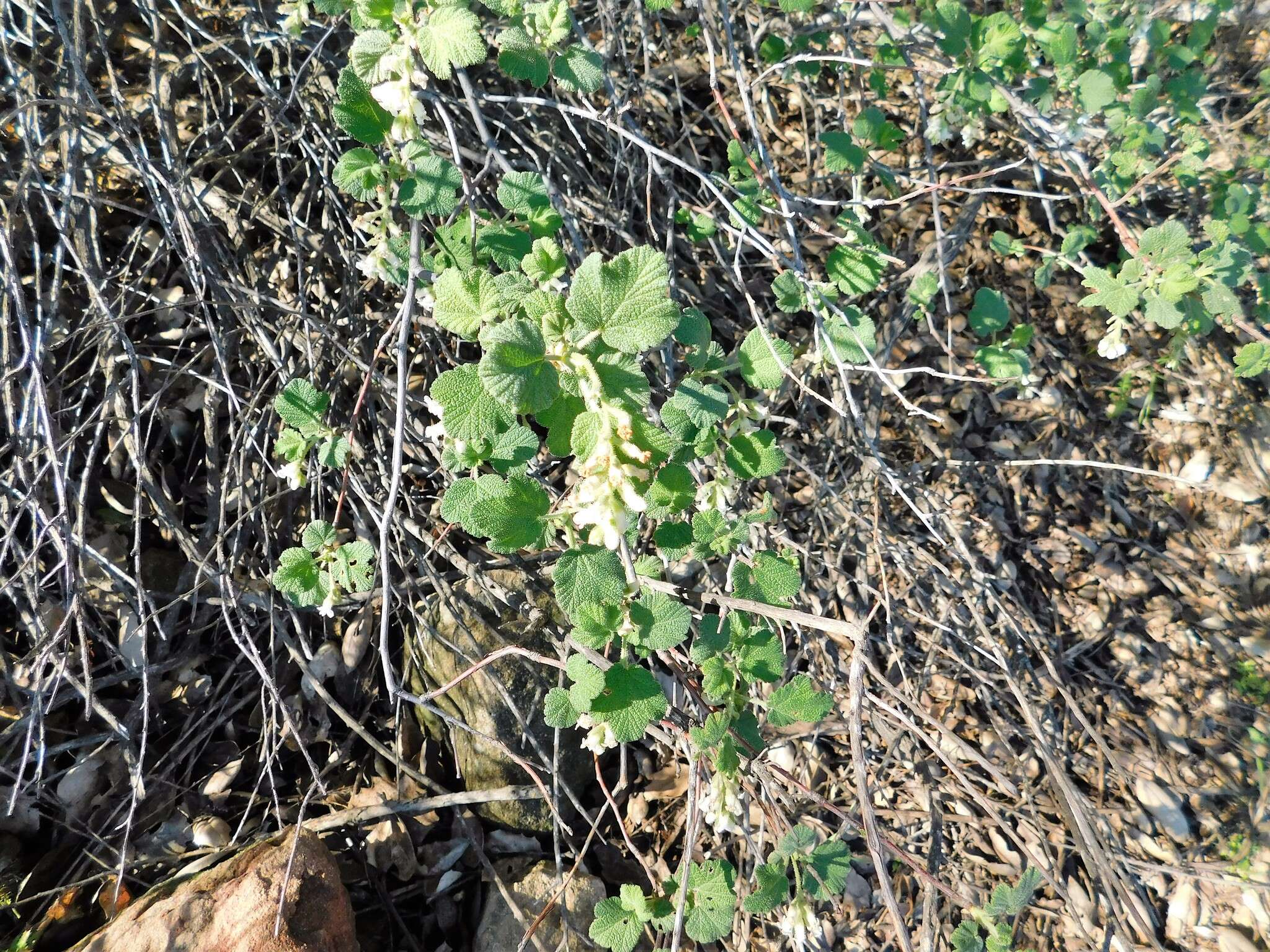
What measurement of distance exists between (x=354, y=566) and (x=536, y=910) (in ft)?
4.00

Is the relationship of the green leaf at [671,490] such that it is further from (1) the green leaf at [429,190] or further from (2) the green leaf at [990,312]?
(2) the green leaf at [990,312]

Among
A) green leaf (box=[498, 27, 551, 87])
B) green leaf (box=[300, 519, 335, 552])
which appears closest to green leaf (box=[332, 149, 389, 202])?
green leaf (box=[498, 27, 551, 87])

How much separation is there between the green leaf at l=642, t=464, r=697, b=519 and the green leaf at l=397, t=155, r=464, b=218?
568 mm

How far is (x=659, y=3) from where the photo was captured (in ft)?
5.69

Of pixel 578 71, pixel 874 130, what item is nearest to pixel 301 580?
pixel 578 71

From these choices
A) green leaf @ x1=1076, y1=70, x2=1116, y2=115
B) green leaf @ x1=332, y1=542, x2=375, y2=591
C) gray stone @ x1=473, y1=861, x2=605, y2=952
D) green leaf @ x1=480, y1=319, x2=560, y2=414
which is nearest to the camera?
green leaf @ x1=480, y1=319, x2=560, y2=414

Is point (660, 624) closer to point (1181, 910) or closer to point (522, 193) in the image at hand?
point (522, 193)

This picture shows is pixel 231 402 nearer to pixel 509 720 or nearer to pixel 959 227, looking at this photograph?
pixel 509 720

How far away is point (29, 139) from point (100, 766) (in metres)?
1.58

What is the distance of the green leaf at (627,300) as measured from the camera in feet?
3.22

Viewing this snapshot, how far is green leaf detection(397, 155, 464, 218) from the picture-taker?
1.31 meters

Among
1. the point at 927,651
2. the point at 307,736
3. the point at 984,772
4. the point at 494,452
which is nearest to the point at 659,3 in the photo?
the point at 494,452

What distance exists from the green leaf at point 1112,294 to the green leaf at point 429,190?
51.8 inches

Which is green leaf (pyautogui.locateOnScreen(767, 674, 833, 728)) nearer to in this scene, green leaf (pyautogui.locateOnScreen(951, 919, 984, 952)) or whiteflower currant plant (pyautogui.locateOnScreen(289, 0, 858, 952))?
whiteflower currant plant (pyautogui.locateOnScreen(289, 0, 858, 952))
